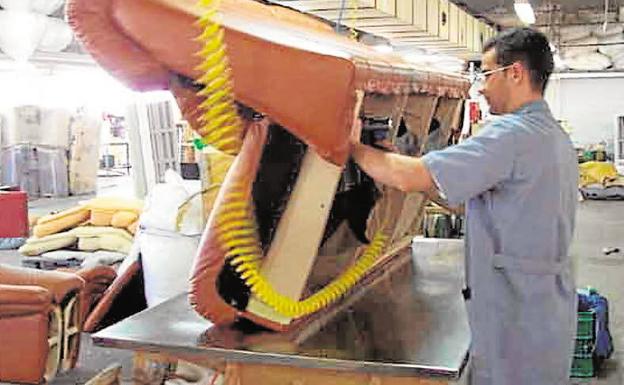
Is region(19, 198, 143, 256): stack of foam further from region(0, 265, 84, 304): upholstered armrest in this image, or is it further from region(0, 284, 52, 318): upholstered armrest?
region(0, 284, 52, 318): upholstered armrest

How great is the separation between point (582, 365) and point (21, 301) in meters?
3.20

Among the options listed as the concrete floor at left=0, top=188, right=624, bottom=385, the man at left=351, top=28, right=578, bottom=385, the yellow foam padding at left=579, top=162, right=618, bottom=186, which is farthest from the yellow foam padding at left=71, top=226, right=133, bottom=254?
the yellow foam padding at left=579, top=162, right=618, bottom=186

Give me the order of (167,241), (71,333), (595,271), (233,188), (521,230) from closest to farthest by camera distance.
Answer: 1. (233,188)
2. (521,230)
3. (71,333)
4. (167,241)
5. (595,271)

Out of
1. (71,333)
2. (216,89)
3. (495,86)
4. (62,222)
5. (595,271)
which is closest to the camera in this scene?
(216,89)

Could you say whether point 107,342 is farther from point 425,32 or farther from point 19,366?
point 425,32

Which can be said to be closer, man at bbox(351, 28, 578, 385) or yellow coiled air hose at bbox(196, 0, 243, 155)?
yellow coiled air hose at bbox(196, 0, 243, 155)

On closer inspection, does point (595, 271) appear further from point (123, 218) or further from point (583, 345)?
point (123, 218)

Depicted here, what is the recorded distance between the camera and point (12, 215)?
3.54 metres

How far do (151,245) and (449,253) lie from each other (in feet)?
6.33

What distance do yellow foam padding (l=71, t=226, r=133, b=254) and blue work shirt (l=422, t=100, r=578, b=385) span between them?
4307 mm

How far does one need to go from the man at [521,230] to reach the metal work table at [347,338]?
142 mm

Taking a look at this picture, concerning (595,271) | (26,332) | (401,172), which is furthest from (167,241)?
(595,271)

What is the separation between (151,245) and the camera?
464 cm

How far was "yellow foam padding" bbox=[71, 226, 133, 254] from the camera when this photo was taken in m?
6.06
